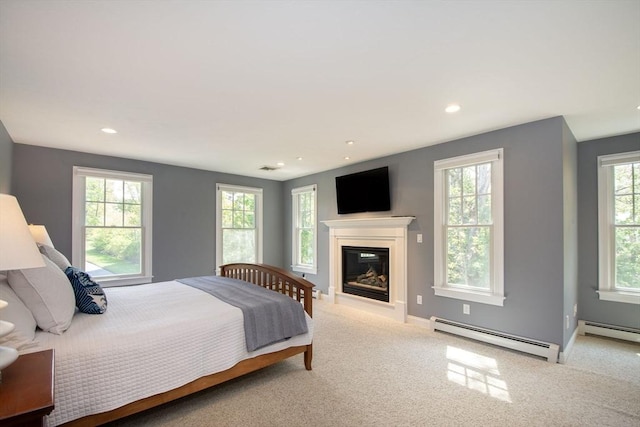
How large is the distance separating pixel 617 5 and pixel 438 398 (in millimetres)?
2710

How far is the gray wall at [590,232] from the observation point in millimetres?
3705

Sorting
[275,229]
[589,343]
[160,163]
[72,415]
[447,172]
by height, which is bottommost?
[589,343]

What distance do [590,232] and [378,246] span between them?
8.79ft

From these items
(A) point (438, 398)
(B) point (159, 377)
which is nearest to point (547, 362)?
(A) point (438, 398)

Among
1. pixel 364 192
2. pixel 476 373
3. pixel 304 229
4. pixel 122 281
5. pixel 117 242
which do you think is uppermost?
pixel 364 192

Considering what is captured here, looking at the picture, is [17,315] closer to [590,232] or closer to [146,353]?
[146,353]

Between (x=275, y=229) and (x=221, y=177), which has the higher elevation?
(x=221, y=177)

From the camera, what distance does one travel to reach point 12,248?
3.75ft

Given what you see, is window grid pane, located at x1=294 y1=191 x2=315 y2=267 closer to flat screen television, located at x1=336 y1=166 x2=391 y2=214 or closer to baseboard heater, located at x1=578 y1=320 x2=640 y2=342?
flat screen television, located at x1=336 y1=166 x2=391 y2=214

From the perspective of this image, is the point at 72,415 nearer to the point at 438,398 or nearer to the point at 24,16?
the point at 24,16

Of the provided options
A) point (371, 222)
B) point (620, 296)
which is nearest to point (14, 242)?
point (371, 222)

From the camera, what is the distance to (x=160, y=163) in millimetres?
5125

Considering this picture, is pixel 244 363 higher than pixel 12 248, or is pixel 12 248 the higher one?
pixel 12 248

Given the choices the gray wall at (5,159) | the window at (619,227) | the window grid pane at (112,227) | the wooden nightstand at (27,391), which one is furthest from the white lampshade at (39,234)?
the window at (619,227)
